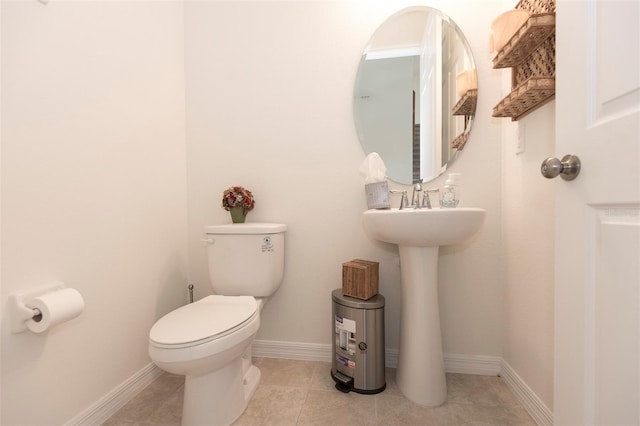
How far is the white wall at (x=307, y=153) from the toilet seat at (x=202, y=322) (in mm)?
445

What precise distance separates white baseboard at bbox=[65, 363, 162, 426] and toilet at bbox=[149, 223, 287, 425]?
1.12 feet

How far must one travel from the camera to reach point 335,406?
1.20m

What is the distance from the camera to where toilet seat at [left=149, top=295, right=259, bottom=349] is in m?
0.93

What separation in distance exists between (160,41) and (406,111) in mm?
1326

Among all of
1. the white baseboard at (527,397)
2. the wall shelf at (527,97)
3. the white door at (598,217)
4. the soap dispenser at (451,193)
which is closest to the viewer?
the white door at (598,217)

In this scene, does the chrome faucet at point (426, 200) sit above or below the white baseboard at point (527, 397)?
above

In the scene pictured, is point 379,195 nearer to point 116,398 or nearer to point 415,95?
point 415,95

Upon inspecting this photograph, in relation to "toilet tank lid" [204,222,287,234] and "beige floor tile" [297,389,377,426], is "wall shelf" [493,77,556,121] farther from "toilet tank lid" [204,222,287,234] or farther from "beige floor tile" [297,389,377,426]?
"beige floor tile" [297,389,377,426]

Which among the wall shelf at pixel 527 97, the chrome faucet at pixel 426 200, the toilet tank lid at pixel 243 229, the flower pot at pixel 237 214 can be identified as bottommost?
the toilet tank lid at pixel 243 229

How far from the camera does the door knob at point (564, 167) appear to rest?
60 cm

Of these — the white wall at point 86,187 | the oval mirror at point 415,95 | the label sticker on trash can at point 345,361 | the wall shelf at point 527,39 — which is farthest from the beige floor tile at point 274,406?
the wall shelf at point 527,39

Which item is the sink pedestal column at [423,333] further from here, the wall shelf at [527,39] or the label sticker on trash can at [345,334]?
the wall shelf at [527,39]

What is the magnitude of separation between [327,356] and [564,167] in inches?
54.6

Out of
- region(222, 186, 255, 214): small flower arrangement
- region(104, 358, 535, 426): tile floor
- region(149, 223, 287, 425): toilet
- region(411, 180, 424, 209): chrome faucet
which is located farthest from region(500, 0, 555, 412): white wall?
region(222, 186, 255, 214): small flower arrangement
